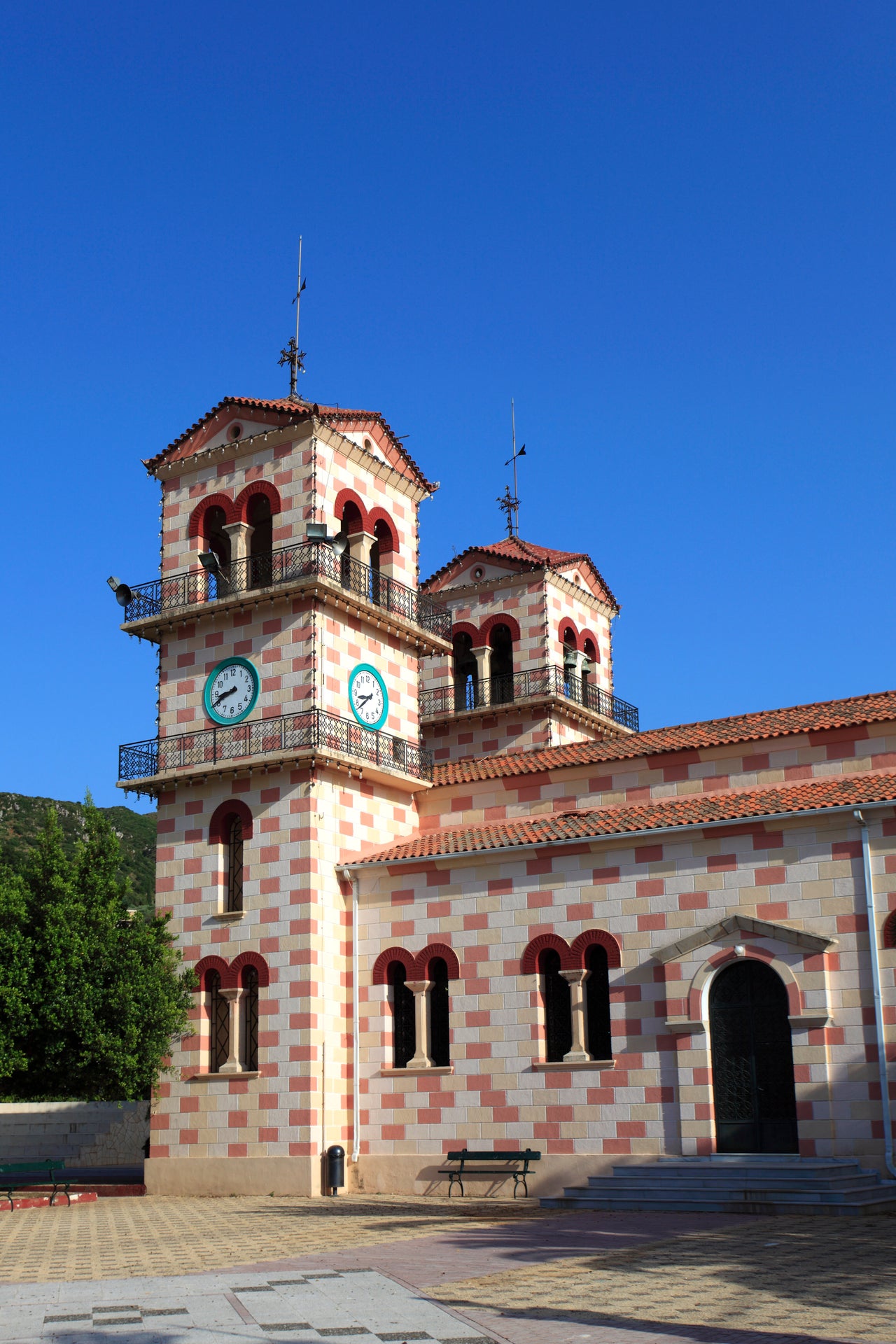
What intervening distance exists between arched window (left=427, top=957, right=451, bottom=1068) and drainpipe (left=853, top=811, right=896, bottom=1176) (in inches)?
324

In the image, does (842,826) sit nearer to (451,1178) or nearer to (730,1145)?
(730,1145)

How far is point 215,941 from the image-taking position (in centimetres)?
2753

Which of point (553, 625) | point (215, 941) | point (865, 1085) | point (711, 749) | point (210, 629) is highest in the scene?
point (553, 625)

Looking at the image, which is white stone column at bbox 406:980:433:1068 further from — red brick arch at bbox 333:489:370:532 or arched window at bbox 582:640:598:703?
arched window at bbox 582:640:598:703

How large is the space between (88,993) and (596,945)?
31.4 feet

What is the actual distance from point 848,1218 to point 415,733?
15489mm

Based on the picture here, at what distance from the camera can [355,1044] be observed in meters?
26.3

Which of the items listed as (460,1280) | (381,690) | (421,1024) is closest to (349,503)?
(381,690)

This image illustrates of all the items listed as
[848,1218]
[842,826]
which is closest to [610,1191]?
[848,1218]

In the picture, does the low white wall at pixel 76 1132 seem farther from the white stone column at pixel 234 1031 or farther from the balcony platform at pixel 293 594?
the balcony platform at pixel 293 594

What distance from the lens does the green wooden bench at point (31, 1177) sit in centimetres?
2409

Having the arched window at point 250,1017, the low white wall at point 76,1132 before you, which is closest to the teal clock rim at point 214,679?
the arched window at point 250,1017

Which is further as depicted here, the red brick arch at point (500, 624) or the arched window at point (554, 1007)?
the red brick arch at point (500, 624)

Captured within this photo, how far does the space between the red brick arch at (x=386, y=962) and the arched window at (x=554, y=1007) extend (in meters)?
3.01
